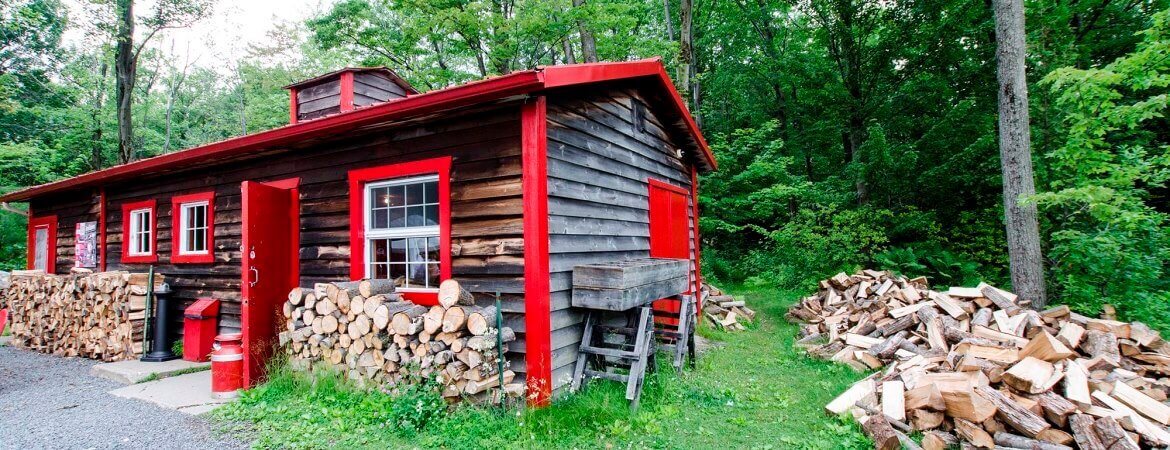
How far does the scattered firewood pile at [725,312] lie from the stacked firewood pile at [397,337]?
210 inches

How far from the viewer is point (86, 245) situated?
8.96 metres

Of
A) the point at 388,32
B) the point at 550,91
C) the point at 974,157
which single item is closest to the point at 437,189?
the point at 550,91

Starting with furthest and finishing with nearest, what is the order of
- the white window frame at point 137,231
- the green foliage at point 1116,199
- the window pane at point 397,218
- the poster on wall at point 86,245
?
the poster on wall at point 86,245, the white window frame at point 137,231, the green foliage at point 1116,199, the window pane at point 397,218

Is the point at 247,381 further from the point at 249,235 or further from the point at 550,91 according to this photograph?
the point at 550,91

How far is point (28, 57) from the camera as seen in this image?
1770 cm

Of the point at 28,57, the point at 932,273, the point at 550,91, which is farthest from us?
the point at 28,57

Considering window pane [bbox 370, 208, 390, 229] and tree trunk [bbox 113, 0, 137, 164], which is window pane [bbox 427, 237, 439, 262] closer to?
window pane [bbox 370, 208, 390, 229]

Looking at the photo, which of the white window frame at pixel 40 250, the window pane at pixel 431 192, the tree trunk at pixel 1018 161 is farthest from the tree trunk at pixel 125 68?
the tree trunk at pixel 1018 161

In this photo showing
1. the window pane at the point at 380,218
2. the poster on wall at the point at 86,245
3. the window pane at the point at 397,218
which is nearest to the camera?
the window pane at the point at 397,218

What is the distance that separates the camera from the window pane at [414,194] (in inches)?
202

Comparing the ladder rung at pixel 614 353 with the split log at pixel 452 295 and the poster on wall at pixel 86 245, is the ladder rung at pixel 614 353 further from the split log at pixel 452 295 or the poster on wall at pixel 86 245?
the poster on wall at pixel 86 245

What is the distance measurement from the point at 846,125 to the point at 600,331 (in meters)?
11.6

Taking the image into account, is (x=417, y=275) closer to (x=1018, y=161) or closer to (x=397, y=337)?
(x=397, y=337)

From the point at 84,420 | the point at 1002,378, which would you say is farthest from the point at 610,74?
the point at 84,420
